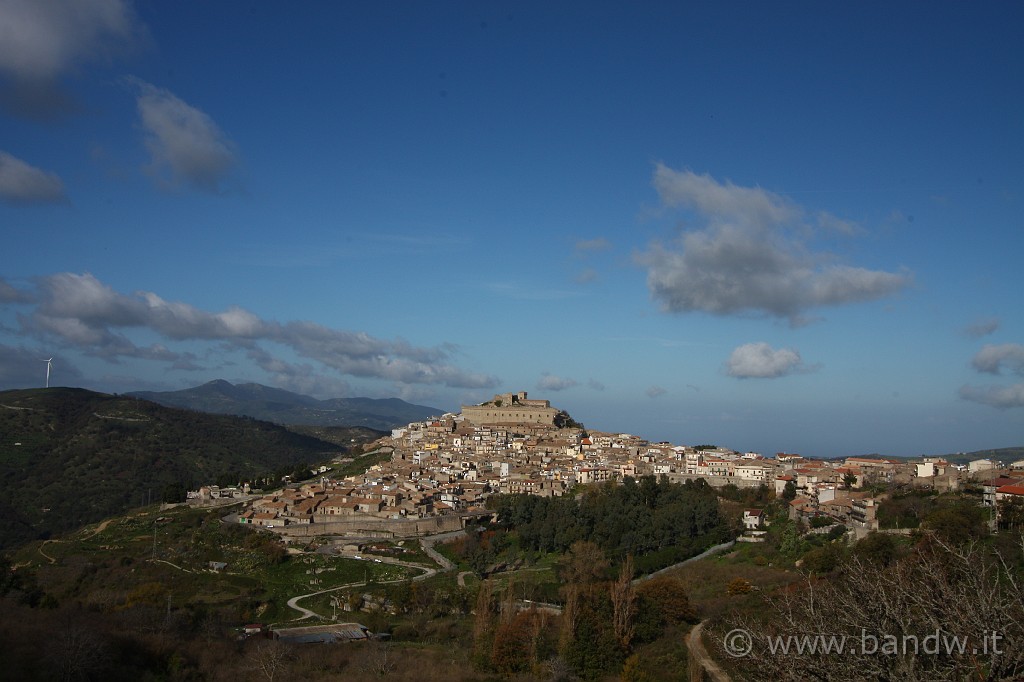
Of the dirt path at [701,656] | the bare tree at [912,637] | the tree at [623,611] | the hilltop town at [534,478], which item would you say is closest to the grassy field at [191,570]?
the hilltop town at [534,478]

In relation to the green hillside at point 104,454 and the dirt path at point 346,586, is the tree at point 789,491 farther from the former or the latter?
the green hillside at point 104,454

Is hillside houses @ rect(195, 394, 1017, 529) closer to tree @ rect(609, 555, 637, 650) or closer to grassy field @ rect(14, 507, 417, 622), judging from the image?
grassy field @ rect(14, 507, 417, 622)

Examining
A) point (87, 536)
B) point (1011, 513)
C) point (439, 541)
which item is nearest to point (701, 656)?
point (1011, 513)

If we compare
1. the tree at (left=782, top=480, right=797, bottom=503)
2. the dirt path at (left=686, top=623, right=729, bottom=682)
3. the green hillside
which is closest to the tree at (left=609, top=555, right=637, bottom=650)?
the dirt path at (left=686, top=623, right=729, bottom=682)

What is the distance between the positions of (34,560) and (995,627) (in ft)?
126

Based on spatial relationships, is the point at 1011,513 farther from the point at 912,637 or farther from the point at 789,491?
the point at 912,637

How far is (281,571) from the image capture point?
31.1 m

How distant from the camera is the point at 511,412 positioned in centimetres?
6962

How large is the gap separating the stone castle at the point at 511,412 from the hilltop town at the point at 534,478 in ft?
9.80

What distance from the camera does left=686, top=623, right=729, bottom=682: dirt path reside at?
708 inches

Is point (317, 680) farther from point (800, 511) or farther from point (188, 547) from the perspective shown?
point (800, 511)

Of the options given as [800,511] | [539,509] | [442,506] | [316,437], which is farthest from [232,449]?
[800,511]

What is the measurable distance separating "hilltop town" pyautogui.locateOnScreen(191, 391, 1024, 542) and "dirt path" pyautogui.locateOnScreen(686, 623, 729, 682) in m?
10.7

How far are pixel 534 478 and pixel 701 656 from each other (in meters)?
28.0
